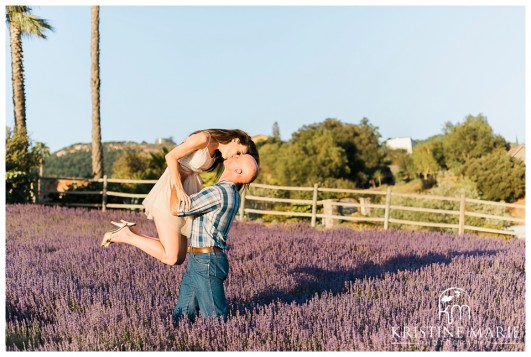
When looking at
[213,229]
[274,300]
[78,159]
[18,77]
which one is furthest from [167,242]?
[78,159]

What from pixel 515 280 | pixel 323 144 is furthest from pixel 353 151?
pixel 515 280

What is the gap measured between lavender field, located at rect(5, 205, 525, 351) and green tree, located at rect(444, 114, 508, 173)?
137 ft

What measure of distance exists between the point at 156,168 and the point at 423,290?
19425mm

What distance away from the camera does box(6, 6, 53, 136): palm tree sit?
18609mm

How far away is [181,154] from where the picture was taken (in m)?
3.68

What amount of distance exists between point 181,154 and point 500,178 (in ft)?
106

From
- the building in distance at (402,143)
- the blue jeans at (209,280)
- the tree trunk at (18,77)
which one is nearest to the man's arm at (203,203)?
the blue jeans at (209,280)

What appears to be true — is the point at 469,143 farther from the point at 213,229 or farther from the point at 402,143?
the point at 213,229

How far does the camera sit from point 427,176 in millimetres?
51125

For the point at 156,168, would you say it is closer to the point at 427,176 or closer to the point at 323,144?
the point at 323,144

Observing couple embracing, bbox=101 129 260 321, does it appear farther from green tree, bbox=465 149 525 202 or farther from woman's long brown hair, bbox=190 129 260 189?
green tree, bbox=465 149 525 202

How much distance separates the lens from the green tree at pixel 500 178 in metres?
32.6

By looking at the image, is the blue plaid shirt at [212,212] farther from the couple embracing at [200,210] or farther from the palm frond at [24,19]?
the palm frond at [24,19]

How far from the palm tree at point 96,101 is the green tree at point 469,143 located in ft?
112
